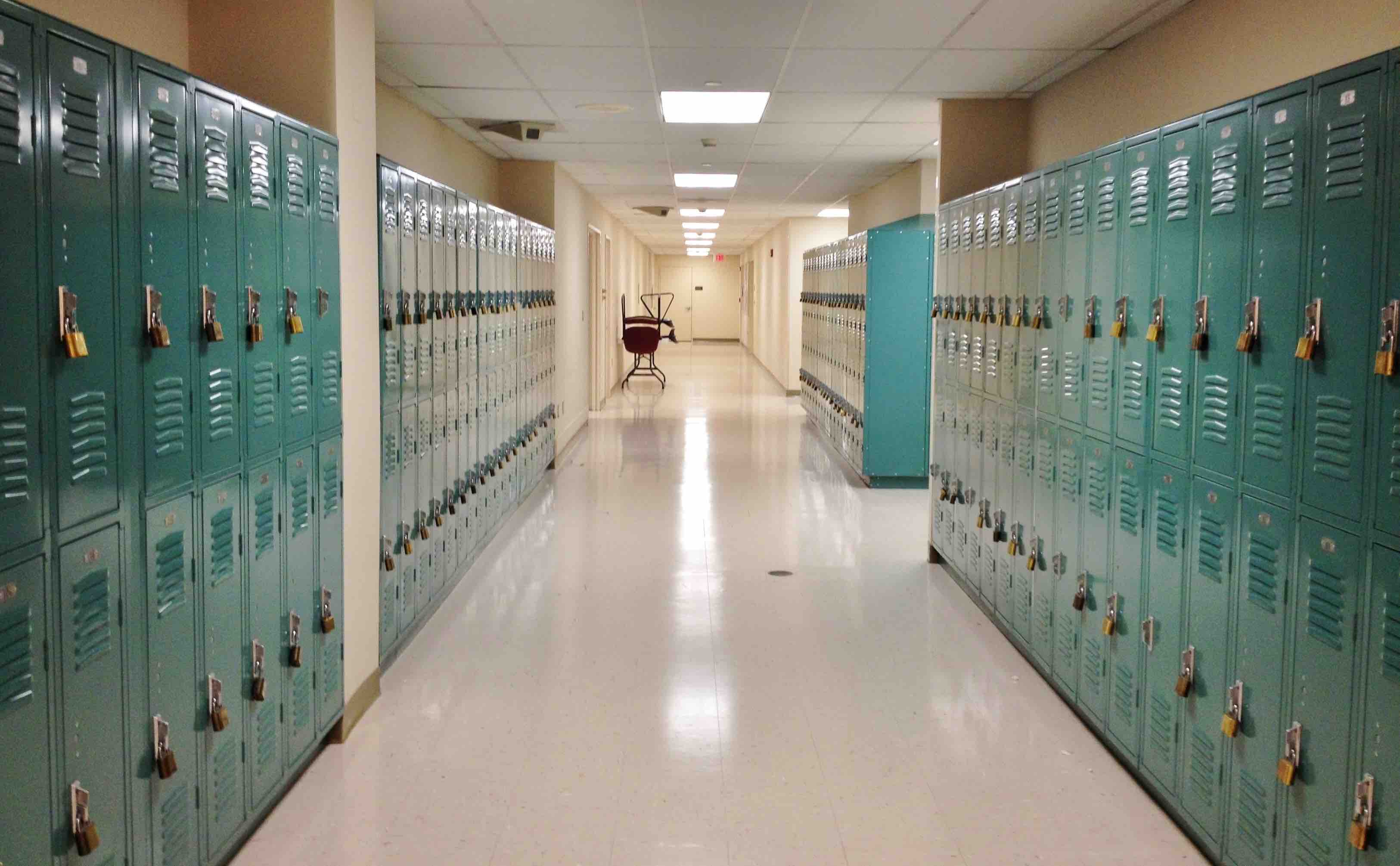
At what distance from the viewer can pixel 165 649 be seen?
2.54m

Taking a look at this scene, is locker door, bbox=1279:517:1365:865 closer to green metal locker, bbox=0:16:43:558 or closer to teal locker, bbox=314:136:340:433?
green metal locker, bbox=0:16:43:558

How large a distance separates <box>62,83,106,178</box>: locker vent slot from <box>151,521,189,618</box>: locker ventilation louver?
81 centimetres

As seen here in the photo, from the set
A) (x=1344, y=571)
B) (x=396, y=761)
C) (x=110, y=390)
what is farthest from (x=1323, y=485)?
(x=396, y=761)

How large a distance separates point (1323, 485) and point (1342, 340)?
1.03 ft

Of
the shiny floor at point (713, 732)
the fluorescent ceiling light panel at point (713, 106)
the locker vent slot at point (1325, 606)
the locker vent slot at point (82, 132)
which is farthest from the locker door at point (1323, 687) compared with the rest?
the fluorescent ceiling light panel at point (713, 106)

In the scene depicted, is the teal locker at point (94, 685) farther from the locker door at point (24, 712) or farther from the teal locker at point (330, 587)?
the teal locker at point (330, 587)

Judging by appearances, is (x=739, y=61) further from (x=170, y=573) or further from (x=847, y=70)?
(x=170, y=573)

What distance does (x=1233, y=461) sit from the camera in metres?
2.88

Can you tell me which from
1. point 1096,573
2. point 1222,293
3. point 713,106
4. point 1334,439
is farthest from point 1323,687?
point 713,106

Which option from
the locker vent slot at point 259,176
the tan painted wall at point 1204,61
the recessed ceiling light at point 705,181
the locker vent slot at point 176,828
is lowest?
the locker vent slot at point 176,828

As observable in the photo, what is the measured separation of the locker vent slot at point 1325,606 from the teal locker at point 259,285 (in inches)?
102

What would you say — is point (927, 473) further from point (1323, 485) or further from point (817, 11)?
point (1323, 485)

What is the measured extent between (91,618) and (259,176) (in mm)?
1384

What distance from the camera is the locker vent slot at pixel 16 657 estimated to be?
1903 mm
